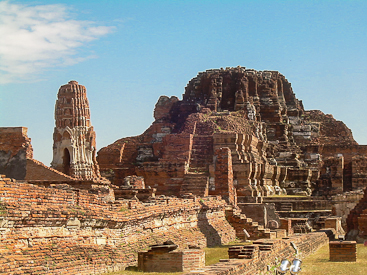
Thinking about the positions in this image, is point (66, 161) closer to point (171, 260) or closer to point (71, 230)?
point (171, 260)

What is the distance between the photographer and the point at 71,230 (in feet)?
45.3

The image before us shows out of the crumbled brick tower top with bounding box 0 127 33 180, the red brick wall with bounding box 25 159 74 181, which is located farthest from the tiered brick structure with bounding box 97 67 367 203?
the crumbled brick tower top with bounding box 0 127 33 180

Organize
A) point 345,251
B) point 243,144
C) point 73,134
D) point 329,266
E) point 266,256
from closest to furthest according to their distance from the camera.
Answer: point 266,256 < point 329,266 < point 345,251 < point 73,134 < point 243,144

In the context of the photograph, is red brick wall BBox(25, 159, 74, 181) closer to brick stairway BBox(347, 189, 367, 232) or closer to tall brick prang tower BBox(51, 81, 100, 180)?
tall brick prang tower BBox(51, 81, 100, 180)

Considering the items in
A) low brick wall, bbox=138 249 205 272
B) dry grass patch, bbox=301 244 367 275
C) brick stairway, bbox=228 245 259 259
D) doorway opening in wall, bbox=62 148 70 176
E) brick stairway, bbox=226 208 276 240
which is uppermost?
doorway opening in wall, bbox=62 148 70 176

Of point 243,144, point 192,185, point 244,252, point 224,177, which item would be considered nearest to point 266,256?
point 244,252

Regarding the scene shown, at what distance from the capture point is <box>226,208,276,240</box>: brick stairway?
23.3m

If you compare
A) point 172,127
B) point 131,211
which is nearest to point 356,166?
point 172,127

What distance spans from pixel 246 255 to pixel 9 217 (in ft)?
Answer: 15.1

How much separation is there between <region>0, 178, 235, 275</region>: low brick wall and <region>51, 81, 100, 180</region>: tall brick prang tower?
51.6ft

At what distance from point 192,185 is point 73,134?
5904mm

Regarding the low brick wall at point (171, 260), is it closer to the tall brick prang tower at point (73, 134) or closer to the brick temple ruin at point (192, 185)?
the brick temple ruin at point (192, 185)

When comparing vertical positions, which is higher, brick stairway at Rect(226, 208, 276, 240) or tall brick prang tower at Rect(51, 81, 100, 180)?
tall brick prang tower at Rect(51, 81, 100, 180)

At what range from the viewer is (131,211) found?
1603 centimetres
